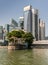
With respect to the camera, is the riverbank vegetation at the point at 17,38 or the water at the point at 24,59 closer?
the water at the point at 24,59

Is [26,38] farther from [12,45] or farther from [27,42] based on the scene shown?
[12,45]

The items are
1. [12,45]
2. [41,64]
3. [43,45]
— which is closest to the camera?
[41,64]

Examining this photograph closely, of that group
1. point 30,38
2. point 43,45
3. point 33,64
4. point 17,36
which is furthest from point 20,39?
point 33,64

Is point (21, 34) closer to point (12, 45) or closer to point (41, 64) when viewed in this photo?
point (12, 45)

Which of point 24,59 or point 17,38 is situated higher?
point 24,59

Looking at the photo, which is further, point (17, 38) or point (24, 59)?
point (17, 38)

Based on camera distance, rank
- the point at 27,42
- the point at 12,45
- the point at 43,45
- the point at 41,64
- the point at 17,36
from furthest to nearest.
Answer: the point at 43,45
the point at 27,42
the point at 17,36
the point at 12,45
the point at 41,64

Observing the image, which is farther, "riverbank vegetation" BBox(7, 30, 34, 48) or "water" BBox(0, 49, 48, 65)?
"riverbank vegetation" BBox(7, 30, 34, 48)

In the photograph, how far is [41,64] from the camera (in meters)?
31.7

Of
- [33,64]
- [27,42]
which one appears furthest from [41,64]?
[27,42]

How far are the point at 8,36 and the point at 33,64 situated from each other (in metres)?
90.4

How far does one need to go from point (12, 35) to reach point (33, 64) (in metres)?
89.6

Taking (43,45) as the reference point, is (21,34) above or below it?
above

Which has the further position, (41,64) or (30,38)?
(30,38)
